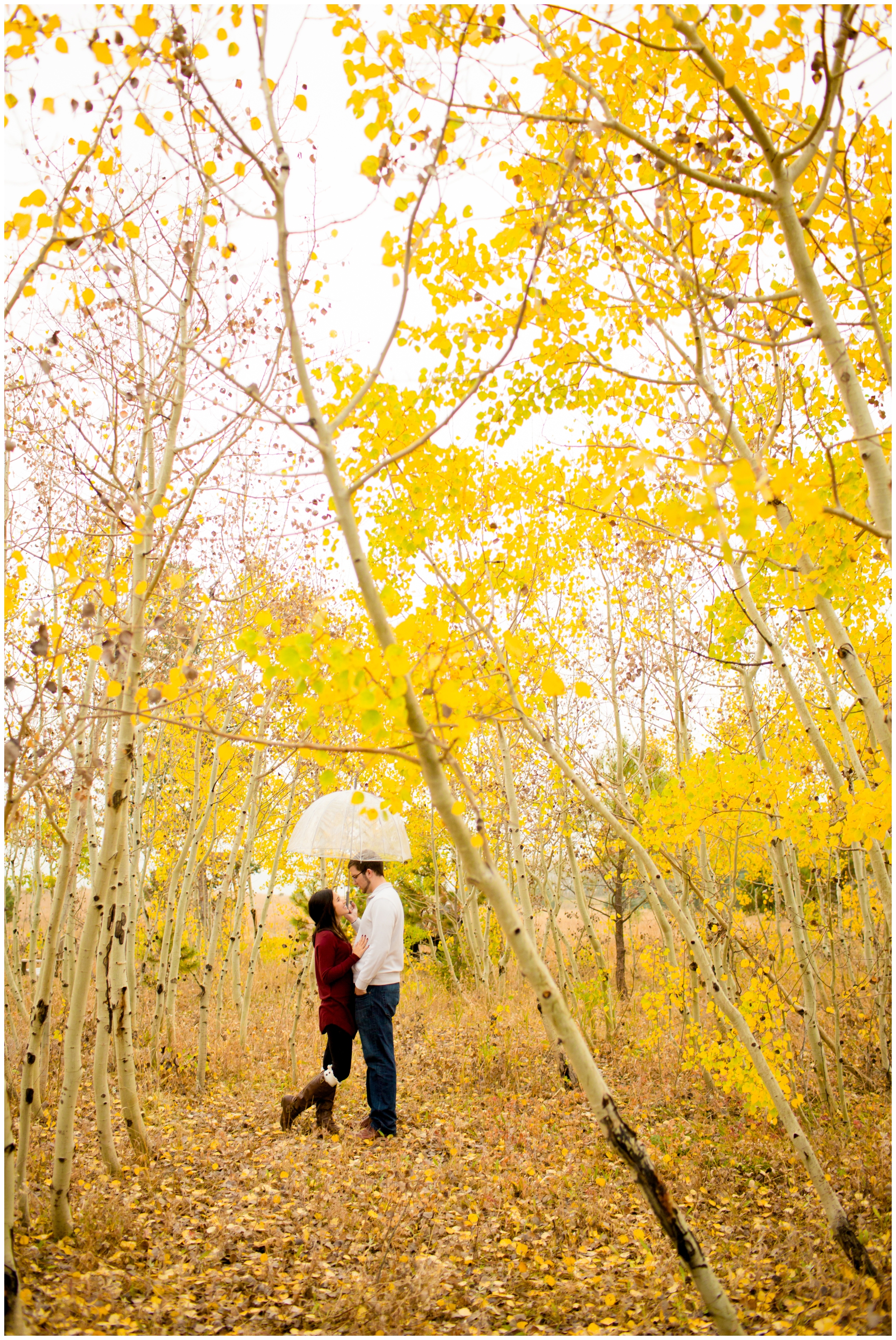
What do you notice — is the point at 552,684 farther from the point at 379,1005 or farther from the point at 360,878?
the point at 379,1005

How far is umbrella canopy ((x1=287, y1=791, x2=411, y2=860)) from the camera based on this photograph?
4.48 metres

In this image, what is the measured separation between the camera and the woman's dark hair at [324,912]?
482cm

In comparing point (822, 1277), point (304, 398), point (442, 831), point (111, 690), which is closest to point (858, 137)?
point (304, 398)

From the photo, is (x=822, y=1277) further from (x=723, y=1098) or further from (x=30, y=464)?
(x=30, y=464)

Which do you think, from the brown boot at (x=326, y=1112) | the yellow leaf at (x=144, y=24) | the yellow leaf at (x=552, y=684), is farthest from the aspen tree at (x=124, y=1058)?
the yellow leaf at (x=144, y=24)

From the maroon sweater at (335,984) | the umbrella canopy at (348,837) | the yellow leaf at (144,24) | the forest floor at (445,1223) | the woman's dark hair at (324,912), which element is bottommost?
the forest floor at (445,1223)

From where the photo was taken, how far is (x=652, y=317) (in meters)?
2.95

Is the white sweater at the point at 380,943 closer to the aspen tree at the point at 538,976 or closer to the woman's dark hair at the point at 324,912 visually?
the woman's dark hair at the point at 324,912

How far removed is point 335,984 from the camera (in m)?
4.67

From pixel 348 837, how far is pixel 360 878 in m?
0.36

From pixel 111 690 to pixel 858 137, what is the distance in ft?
11.5

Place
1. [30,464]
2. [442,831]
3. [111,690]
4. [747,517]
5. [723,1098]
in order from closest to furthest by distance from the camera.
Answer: [747,517]
[111,690]
[30,464]
[723,1098]
[442,831]

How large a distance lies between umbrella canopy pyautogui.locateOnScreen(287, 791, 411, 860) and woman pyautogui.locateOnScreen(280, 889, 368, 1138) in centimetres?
47

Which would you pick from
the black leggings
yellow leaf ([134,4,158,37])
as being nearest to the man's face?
the black leggings
